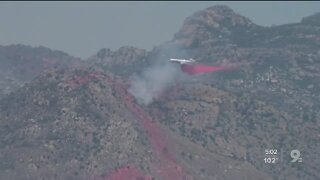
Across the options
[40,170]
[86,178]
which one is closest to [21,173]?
[40,170]

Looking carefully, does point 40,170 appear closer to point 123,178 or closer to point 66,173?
point 66,173

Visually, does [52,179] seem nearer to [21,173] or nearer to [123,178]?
[21,173]

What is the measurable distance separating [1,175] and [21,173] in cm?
702

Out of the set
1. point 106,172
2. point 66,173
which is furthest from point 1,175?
point 106,172

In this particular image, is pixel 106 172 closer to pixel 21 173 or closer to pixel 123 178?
pixel 123 178

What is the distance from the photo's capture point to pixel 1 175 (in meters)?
198

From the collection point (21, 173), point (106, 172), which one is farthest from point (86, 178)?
point (21, 173)

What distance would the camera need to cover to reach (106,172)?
199 m

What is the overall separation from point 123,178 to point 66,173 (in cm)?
1916

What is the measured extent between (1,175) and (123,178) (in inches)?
1612

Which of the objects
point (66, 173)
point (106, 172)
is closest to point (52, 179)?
point (66, 173)

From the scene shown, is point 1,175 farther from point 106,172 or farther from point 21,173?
point 106,172

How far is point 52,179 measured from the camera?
195m

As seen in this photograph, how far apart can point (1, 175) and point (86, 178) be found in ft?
95.6
